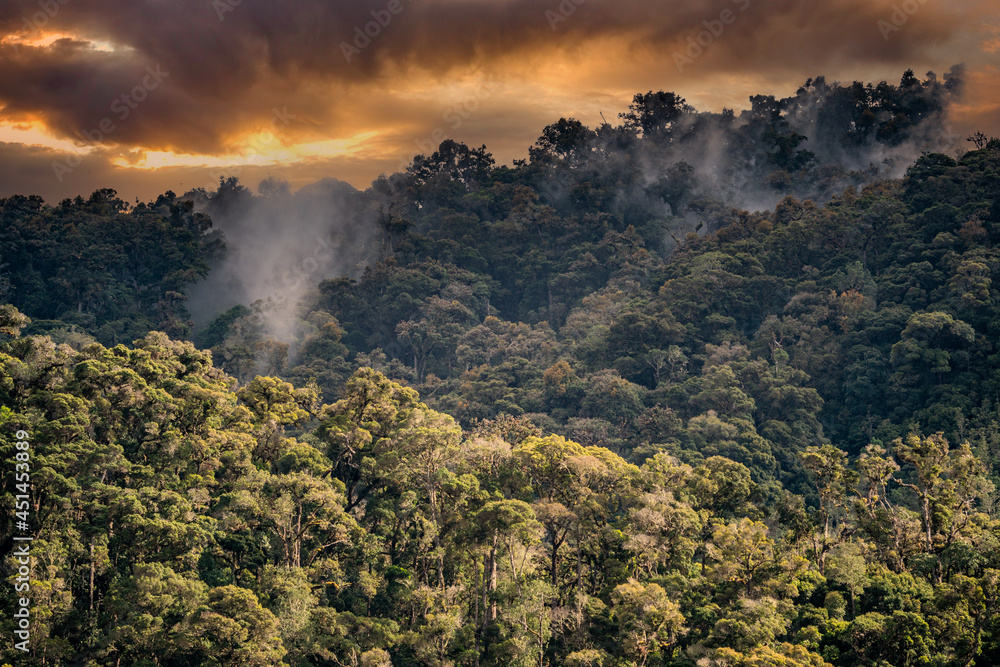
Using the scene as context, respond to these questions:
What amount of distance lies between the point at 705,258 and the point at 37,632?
56813 millimetres

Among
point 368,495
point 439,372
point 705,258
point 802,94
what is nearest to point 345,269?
point 439,372

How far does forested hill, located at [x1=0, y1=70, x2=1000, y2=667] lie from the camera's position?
87.7 feet

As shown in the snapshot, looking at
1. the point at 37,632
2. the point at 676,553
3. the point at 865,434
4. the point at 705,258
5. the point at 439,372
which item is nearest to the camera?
the point at 37,632

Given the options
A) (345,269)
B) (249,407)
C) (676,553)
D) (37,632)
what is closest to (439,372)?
(345,269)

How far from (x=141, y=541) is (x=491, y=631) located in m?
10.8

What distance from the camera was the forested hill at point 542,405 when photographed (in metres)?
26.7

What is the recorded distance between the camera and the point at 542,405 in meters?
60.5

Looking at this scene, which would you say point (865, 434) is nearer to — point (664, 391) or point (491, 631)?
point (664, 391)

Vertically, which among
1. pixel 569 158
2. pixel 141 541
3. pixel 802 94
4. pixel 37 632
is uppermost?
pixel 802 94

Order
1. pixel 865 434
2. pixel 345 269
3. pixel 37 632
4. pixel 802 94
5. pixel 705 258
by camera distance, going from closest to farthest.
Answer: pixel 37 632 < pixel 865 434 < pixel 705 258 < pixel 345 269 < pixel 802 94

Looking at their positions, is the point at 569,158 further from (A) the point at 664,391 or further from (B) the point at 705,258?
(A) the point at 664,391

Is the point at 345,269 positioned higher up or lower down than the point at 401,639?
higher up

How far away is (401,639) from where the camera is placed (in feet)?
90.7

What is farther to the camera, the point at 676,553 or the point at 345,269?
→ the point at 345,269
